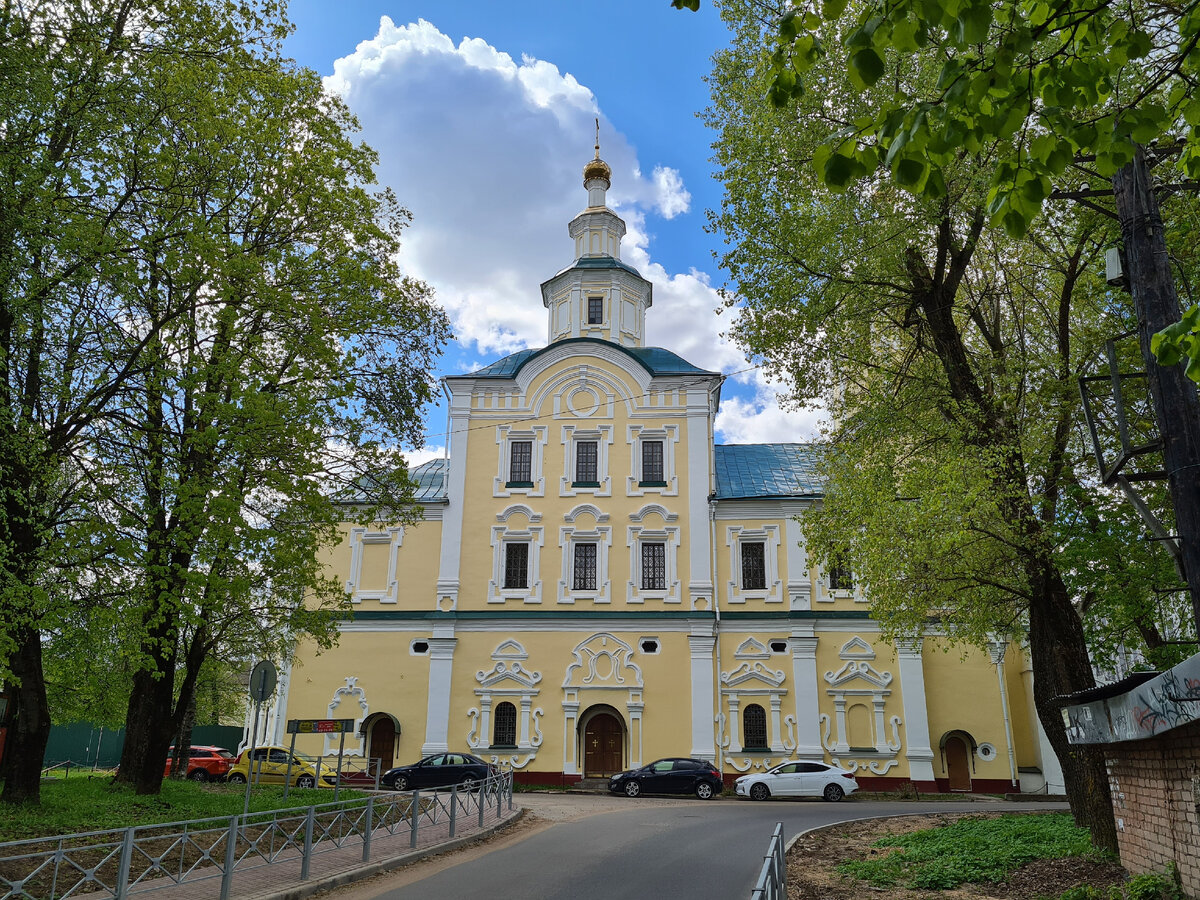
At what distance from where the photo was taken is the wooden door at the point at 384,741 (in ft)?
97.5

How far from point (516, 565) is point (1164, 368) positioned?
2568 cm

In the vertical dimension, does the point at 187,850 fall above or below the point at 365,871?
above

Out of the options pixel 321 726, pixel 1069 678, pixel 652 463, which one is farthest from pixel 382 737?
pixel 1069 678

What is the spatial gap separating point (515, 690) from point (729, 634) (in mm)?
7419

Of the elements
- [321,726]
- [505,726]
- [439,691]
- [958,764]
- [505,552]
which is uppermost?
[505,552]

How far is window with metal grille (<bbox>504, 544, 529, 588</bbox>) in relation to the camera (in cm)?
3106

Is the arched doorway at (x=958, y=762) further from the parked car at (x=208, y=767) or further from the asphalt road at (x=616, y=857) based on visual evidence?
the parked car at (x=208, y=767)

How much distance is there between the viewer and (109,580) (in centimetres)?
1302

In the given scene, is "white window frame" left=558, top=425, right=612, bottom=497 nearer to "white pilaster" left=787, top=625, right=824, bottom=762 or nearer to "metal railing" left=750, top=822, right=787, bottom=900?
"white pilaster" left=787, top=625, right=824, bottom=762

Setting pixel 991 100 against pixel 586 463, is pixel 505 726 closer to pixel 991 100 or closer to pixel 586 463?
pixel 586 463

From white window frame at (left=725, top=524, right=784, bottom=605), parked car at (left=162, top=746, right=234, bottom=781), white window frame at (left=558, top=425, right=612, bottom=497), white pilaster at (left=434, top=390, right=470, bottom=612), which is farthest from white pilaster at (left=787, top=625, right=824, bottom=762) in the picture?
parked car at (left=162, top=746, right=234, bottom=781)

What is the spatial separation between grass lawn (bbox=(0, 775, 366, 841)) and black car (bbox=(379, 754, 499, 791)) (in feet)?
20.1

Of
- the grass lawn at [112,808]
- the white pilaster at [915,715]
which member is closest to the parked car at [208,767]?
the grass lawn at [112,808]

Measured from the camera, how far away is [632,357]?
3291 centimetres
